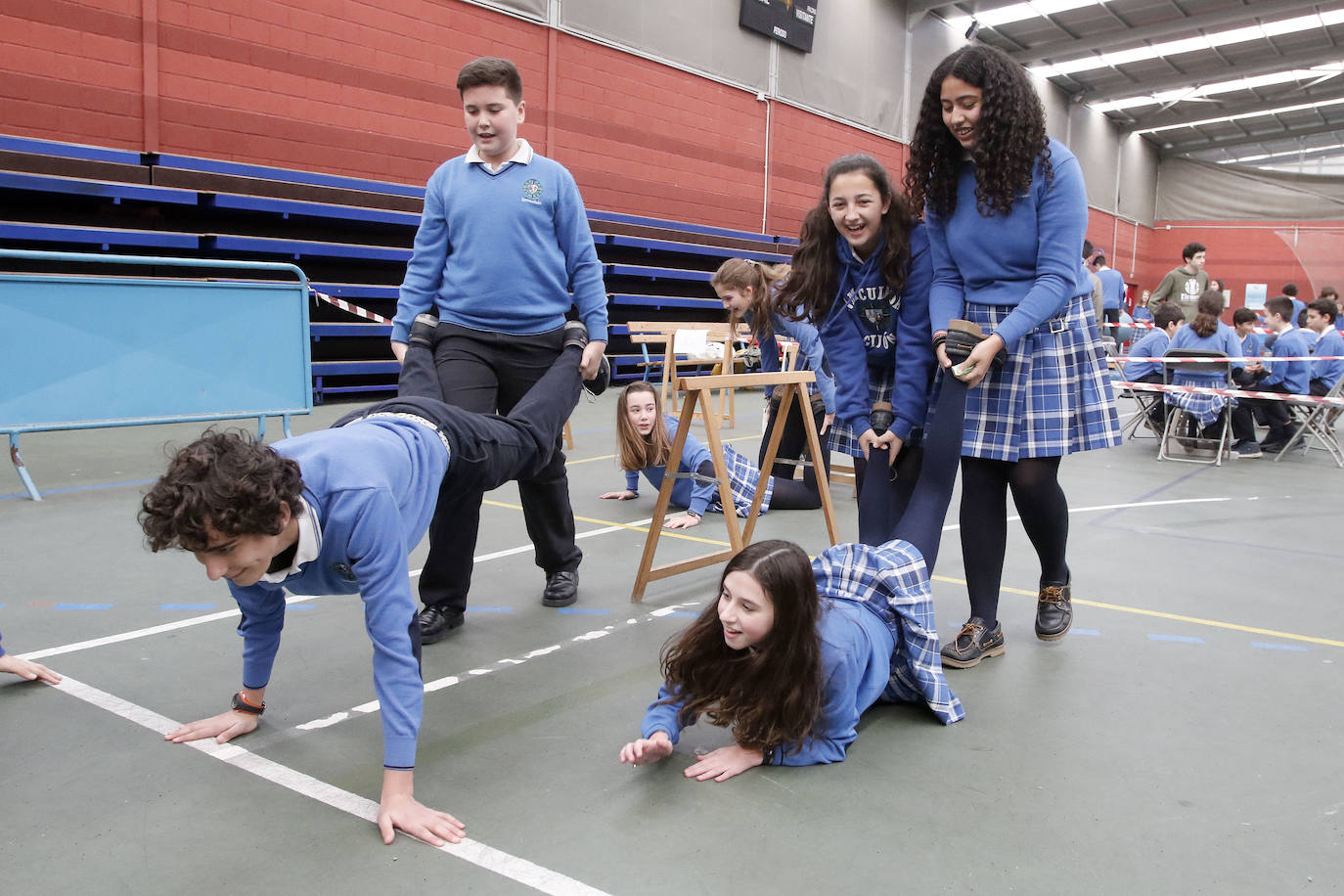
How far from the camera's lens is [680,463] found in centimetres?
436

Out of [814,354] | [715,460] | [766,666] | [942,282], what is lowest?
[766,666]

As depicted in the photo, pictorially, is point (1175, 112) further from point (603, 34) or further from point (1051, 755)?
point (1051, 755)

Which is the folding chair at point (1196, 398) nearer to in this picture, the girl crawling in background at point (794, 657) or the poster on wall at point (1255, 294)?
the girl crawling in background at point (794, 657)

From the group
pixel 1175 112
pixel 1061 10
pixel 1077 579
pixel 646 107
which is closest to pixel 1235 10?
pixel 1061 10

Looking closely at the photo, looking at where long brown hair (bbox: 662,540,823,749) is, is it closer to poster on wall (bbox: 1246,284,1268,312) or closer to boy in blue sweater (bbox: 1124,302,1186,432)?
boy in blue sweater (bbox: 1124,302,1186,432)

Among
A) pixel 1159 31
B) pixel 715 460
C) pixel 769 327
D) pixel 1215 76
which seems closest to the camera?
pixel 715 460

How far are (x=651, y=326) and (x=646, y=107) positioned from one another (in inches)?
168

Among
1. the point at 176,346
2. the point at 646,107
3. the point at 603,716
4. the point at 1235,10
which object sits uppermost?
the point at 1235,10

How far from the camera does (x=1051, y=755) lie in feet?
6.96

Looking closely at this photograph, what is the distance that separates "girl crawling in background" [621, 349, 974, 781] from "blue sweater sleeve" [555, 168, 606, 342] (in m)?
1.15

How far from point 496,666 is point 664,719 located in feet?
2.47

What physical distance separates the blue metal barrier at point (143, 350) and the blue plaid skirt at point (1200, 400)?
6104 millimetres

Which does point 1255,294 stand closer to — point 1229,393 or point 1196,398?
point 1196,398

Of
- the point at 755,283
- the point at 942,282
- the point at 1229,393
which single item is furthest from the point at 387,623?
the point at 1229,393
